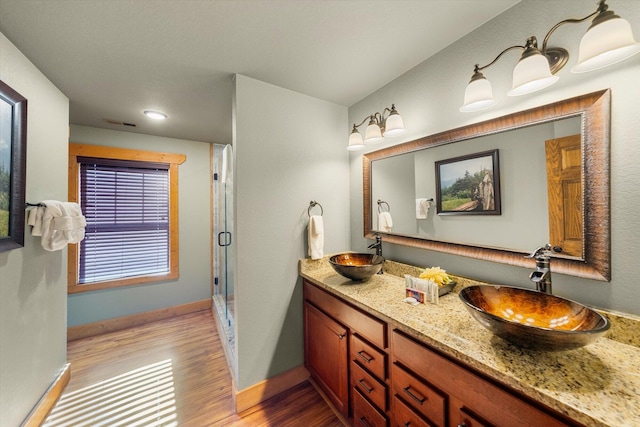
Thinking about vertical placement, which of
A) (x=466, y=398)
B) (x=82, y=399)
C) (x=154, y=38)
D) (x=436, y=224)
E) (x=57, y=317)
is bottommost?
(x=82, y=399)

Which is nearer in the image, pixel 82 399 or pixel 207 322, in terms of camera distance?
pixel 82 399

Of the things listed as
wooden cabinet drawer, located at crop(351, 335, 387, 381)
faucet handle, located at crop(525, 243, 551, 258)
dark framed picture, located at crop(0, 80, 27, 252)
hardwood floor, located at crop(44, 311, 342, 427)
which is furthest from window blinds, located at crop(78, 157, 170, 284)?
faucet handle, located at crop(525, 243, 551, 258)

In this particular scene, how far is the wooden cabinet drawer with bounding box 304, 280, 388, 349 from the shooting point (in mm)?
1211

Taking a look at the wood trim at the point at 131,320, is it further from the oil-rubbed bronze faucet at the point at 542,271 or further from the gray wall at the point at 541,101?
the oil-rubbed bronze faucet at the point at 542,271

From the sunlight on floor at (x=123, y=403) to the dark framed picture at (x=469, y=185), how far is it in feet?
7.66

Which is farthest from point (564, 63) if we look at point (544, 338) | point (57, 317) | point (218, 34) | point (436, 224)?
point (57, 317)

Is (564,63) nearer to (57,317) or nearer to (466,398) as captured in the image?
(466,398)

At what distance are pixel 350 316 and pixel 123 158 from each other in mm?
3201

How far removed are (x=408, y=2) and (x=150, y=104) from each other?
88.5 inches

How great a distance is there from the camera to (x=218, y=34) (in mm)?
1334

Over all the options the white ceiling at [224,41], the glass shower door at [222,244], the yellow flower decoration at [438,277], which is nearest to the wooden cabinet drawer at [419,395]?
the yellow flower decoration at [438,277]

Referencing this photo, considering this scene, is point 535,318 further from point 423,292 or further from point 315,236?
point 315,236

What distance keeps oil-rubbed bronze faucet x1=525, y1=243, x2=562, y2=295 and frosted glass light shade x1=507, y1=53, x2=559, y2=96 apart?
27.8 inches

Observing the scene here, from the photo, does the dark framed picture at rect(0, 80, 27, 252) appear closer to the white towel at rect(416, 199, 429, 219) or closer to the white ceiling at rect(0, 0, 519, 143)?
the white ceiling at rect(0, 0, 519, 143)
